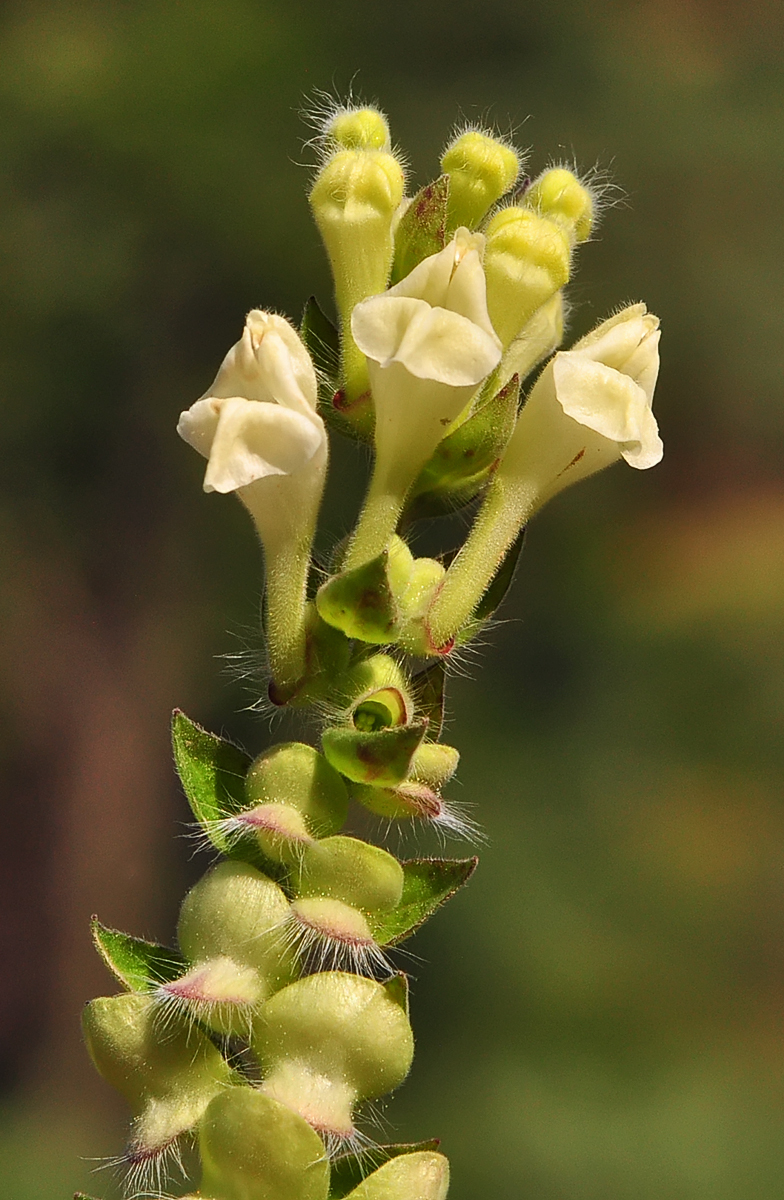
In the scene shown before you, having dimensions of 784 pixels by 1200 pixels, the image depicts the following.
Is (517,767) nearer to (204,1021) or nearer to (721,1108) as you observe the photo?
(721,1108)

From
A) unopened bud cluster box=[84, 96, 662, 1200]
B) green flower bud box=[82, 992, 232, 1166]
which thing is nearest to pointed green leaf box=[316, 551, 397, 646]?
unopened bud cluster box=[84, 96, 662, 1200]

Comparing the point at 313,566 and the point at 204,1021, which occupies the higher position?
the point at 313,566

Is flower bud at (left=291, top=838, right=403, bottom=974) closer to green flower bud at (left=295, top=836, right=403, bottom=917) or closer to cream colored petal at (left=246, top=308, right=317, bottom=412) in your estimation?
green flower bud at (left=295, top=836, right=403, bottom=917)

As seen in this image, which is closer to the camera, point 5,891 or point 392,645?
point 392,645

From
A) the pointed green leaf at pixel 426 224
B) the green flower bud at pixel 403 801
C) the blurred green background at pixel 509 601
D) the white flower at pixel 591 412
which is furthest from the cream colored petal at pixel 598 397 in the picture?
the blurred green background at pixel 509 601

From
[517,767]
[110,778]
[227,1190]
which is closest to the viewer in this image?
[227,1190]

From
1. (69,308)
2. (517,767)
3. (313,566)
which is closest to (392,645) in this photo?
(313,566)

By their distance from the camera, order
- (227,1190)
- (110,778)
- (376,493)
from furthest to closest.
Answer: (110,778) < (376,493) < (227,1190)

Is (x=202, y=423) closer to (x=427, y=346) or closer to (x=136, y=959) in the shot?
(x=427, y=346)
